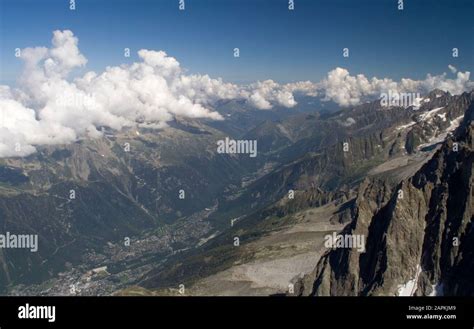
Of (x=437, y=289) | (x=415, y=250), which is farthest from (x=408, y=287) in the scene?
(x=415, y=250)

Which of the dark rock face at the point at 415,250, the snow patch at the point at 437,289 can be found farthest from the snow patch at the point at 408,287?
the snow patch at the point at 437,289

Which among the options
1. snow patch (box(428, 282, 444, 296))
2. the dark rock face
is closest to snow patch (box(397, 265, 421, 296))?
the dark rock face

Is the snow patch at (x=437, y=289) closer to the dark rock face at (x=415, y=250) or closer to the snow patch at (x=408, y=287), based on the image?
the dark rock face at (x=415, y=250)

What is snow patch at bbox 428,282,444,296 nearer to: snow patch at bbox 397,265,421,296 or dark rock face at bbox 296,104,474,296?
dark rock face at bbox 296,104,474,296

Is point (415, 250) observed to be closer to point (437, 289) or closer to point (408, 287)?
point (408, 287)
